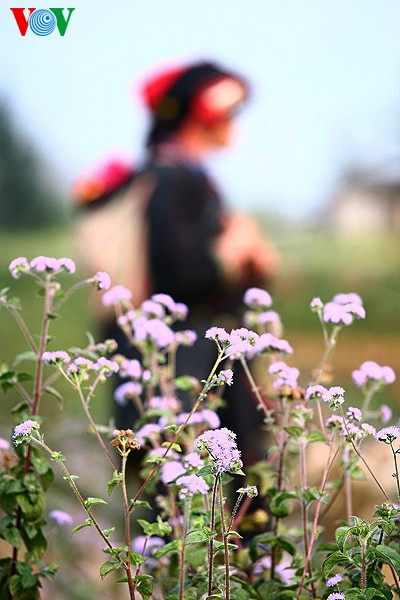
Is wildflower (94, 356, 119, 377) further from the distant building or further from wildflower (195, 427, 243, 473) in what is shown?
the distant building

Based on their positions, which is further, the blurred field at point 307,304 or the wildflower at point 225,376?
the blurred field at point 307,304

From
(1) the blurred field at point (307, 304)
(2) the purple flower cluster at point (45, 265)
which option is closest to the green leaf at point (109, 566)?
(2) the purple flower cluster at point (45, 265)

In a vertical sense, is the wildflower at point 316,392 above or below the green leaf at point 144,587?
above

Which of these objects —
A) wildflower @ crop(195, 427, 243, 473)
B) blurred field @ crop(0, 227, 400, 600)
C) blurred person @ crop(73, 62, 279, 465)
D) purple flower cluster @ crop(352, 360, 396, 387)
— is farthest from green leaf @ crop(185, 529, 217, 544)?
blurred field @ crop(0, 227, 400, 600)

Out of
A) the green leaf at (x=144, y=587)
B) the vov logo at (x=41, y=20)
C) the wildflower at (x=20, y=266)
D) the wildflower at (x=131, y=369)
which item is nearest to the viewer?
the green leaf at (x=144, y=587)

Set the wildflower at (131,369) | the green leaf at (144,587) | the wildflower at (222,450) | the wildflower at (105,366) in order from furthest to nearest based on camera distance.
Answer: the wildflower at (131,369)
the wildflower at (105,366)
the green leaf at (144,587)
the wildflower at (222,450)

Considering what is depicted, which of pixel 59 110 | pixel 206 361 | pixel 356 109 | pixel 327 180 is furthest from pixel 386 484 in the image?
pixel 59 110

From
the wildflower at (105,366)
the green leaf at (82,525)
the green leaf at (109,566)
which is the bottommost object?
the green leaf at (109,566)

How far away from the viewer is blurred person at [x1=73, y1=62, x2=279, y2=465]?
2.65 m

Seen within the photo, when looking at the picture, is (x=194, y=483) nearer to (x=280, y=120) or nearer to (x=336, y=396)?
(x=336, y=396)

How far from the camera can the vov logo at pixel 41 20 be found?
2.63 meters

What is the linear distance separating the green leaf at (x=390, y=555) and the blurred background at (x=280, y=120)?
1837 millimetres

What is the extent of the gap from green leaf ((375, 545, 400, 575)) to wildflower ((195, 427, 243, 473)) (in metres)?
0.21

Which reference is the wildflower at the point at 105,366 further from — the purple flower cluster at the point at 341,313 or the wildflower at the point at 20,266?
the purple flower cluster at the point at 341,313
